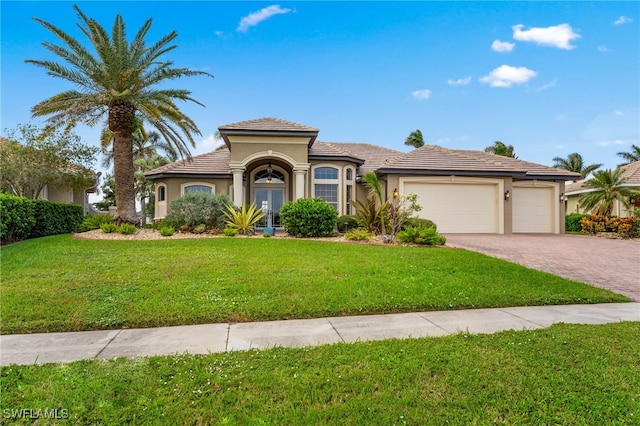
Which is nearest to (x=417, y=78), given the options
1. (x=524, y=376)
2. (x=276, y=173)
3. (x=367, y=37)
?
(x=367, y=37)

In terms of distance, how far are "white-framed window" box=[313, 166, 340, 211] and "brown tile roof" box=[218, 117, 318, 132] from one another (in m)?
2.35

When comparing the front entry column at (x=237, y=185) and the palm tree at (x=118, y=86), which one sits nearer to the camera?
the palm tree at (x=118, y=86)

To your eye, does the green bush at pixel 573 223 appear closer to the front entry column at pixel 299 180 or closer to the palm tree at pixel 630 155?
the palm tree at pixel 630 155

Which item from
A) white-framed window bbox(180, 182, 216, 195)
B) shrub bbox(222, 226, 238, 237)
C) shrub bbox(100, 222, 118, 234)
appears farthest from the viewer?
white-framed window bbox(180, 182, 216, 195)

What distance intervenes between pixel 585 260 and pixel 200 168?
17.0 m

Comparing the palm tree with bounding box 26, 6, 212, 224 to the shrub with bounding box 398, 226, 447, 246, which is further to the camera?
the palm tree with bounding box 26, 6, 212, 224

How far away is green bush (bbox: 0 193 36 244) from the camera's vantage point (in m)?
10.5

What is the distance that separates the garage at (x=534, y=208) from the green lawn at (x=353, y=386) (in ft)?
55.2

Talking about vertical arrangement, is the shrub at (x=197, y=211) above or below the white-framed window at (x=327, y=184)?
below

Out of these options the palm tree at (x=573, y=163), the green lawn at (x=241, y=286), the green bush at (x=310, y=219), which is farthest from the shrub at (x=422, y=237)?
the palm tree at (x=573, y=163)

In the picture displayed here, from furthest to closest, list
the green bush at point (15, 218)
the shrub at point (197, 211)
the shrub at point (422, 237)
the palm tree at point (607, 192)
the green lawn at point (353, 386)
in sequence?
the palm tree at point (607, 192)
the shrub at point (197, 211)
the shrub at point (422, 237)
the green bush at point (15, 218)
the green lawn at point (353, 386)

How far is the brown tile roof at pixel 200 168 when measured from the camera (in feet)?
57.4

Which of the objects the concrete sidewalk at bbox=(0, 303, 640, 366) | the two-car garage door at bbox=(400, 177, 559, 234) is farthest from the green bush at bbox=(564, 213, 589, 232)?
the concrete sidewalk at bbox=(0, 303, 640, 366)

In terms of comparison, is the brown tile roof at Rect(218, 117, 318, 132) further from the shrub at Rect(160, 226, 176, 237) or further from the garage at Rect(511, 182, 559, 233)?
the garage at Rect(511, 182, 559, 233)
